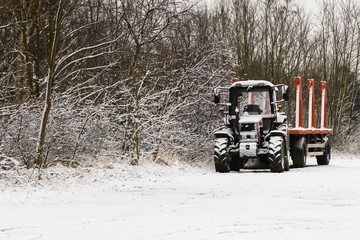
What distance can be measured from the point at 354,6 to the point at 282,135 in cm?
2533

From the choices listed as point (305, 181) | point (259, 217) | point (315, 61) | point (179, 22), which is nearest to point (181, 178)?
point (305, 181)

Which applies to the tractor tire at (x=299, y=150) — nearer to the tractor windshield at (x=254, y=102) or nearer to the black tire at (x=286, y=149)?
the black tire at (x=286, y=149)

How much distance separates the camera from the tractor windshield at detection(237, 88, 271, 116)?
18219 mm

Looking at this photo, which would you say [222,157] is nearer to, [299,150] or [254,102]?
[254,102]

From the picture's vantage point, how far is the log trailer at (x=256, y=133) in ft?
55.0

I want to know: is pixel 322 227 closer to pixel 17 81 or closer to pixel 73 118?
pixel 73 118

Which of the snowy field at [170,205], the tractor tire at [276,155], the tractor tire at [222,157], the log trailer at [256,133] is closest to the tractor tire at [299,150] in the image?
the log trailer at [256,133]

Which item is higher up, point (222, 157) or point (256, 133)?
point (256, 133)

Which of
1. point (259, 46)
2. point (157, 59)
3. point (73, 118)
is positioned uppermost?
point (259, 46)

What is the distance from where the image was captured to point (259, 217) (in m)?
7.75

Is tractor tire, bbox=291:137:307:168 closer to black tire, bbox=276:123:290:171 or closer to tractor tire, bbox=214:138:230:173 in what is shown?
black tire, bbox=276:123:290:171

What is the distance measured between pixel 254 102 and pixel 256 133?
1.79m

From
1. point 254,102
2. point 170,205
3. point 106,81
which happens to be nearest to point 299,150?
point 254,102

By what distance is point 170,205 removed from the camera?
920 cm
